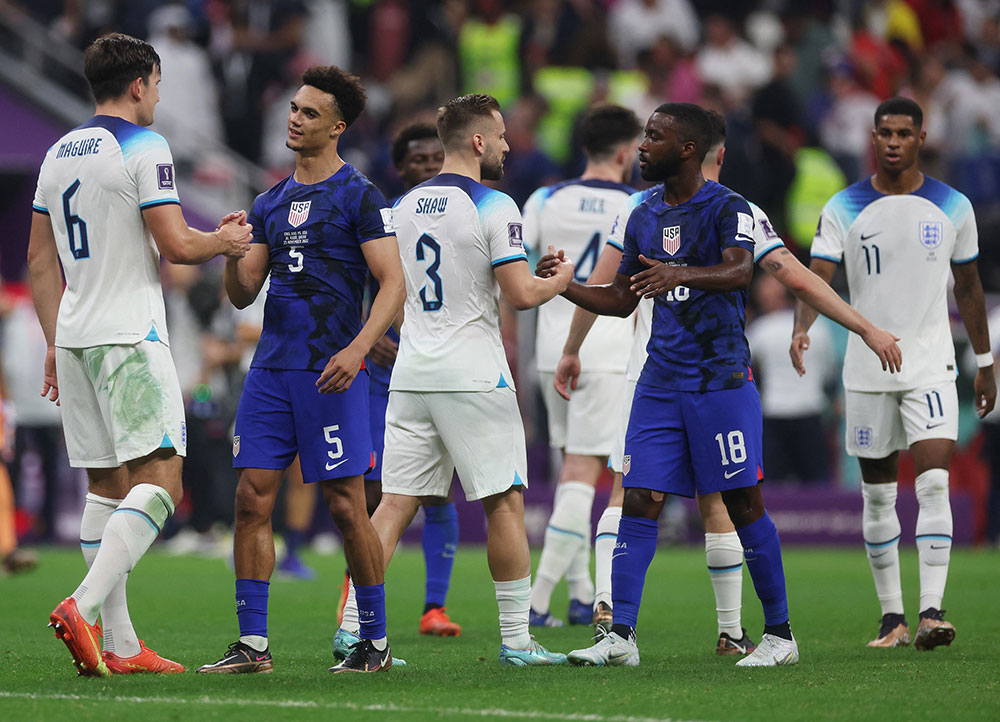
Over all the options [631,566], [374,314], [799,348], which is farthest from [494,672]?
[799,348]

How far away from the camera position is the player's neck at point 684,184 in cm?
737

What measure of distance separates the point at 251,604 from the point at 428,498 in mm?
2059

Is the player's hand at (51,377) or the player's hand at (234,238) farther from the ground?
the player's hand at (234,238)

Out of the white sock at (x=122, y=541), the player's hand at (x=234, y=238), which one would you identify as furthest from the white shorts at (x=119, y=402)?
the player's hand at (x=234, y=238)

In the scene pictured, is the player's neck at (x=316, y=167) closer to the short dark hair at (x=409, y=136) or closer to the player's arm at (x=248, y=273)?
the player's arm at (x=248, y=273)

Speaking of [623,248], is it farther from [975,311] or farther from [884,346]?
[975,311]

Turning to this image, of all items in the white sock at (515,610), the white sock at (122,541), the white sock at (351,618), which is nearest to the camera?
the white sock at (122,541)

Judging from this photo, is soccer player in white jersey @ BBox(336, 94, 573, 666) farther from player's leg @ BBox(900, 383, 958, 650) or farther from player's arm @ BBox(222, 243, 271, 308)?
player's leg @ BBox(900, 383, 958, 650)

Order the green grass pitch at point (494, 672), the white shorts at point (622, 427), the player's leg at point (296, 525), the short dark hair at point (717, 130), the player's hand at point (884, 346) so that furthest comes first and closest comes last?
the player's leg at point (296, 525), the white shorts at point (622, 427), the short dark hair at point (717, 130), the player's hand at point (884, 346), the green grass pitch at point (494, 672)

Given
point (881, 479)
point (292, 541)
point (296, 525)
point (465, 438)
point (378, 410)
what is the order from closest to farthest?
point (465, 438)
point (881, 479)
point (378, 410)
point (296, 525)
point (292, 541)

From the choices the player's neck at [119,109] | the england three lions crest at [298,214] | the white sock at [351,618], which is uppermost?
the player's neck at [119,109]

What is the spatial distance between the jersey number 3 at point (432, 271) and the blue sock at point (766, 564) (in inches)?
72.8

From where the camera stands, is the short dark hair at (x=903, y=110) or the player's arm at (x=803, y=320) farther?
the short dark hair at (x=903, y=110)

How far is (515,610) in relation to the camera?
7.34 m
